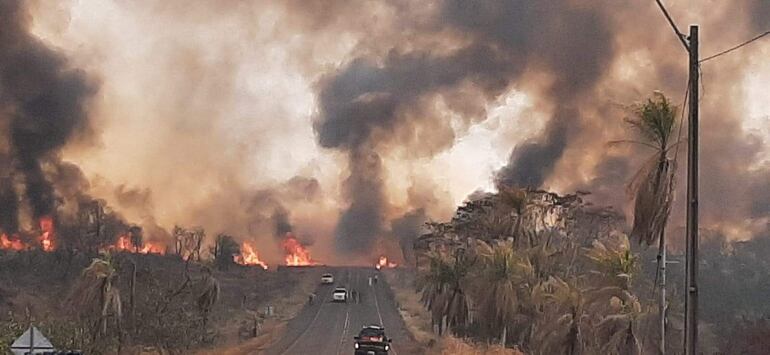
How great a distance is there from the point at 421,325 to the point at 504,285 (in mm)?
26401

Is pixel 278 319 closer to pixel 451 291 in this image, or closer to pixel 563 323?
pixel 451 291

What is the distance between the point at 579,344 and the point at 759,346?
12.1m

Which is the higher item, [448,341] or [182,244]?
[182,244]

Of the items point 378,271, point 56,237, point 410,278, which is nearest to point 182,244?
point 56,237

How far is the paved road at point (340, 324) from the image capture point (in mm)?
50469

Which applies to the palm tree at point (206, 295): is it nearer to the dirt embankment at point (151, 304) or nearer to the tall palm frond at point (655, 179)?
the dirt embankment at point (151, 304)

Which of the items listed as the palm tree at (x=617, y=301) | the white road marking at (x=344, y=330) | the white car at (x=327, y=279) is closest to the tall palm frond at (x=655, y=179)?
the palm tree at (x=617, y=301)

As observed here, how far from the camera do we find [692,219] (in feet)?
55.9

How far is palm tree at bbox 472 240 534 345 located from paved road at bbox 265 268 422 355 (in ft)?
25.2

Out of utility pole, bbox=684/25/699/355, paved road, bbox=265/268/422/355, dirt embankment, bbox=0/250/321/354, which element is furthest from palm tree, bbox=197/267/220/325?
utility pole, bbox=684/25/699/355

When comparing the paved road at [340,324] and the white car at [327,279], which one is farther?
the white car at [327,279]

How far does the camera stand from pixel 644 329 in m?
27.9

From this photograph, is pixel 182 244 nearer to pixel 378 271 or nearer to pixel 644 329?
pixel 378 271

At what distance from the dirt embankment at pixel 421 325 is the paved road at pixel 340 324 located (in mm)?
746
